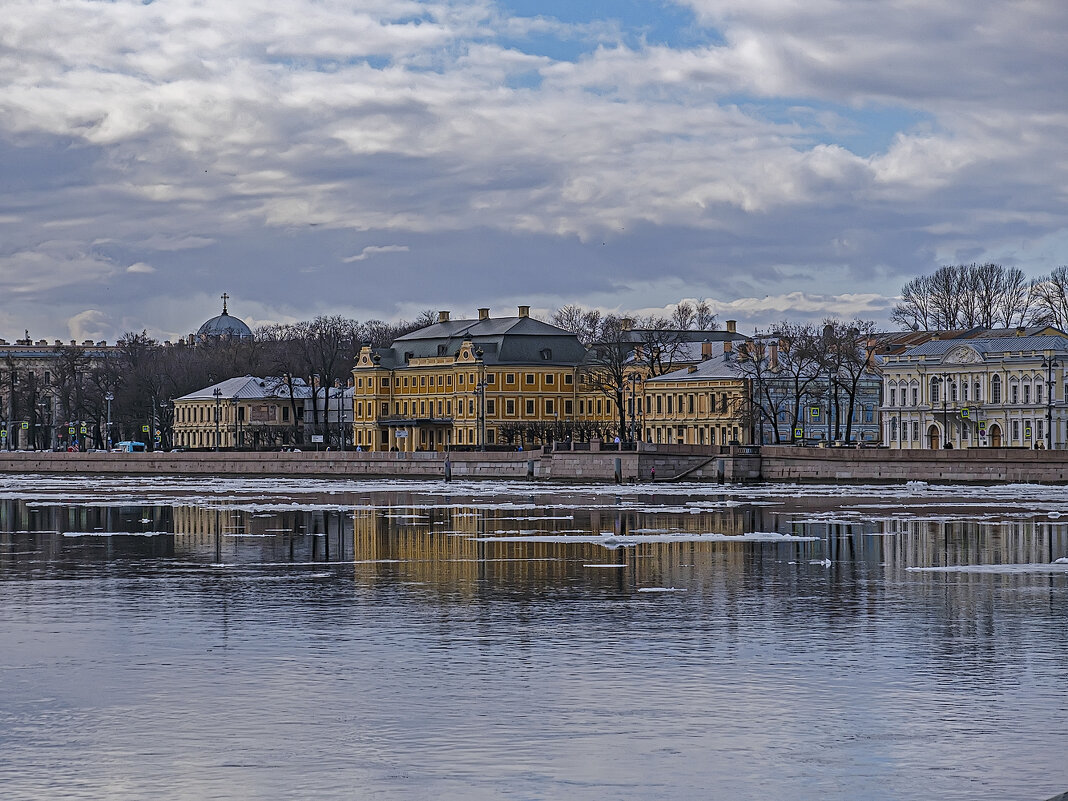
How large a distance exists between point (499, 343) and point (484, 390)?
21.3 ft

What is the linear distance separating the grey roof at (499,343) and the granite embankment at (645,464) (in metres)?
29.1

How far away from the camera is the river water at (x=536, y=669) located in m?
12.9

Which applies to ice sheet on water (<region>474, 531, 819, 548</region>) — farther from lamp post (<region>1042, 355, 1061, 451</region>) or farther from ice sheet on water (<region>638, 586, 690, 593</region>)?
lamp post (<region>1042, 355, 1061, 451</region>)

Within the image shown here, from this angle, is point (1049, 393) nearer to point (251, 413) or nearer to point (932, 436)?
point (932, 436)

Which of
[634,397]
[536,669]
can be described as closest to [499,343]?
[634,397]

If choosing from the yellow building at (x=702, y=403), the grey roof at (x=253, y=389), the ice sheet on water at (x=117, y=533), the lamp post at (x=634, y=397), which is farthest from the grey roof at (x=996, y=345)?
the ice sheet on water at (x=117, y=533)

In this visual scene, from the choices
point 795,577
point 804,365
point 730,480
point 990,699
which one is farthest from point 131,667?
point 804,365

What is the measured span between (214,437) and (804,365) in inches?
2430

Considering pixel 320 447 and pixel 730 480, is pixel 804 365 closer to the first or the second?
pixel 730 480

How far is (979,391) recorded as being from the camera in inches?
4151

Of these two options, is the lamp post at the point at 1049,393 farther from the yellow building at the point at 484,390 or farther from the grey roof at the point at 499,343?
the grey roof at the point at 499,343

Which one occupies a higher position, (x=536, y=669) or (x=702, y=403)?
(x=702, y=403)

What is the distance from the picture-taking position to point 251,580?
27.1m

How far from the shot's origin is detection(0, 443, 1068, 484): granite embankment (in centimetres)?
7738
